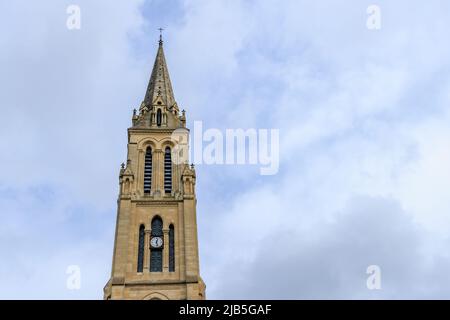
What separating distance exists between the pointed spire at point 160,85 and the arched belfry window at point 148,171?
7.63 m

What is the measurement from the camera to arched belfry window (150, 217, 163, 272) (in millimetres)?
52156

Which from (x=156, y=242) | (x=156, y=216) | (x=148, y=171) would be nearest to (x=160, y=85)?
(x=148, y=171)

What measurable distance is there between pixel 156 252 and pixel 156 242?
94 centimetres

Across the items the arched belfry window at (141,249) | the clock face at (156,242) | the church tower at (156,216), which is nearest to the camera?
the church tower at (156,216)

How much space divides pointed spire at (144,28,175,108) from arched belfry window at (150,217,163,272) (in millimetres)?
16193

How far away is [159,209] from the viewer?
5569 centimetres

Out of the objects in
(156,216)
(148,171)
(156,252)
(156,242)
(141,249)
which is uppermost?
(148,171)

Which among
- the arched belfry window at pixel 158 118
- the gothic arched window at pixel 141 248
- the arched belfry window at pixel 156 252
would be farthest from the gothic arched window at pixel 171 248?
the arched belfry window at pixel 158 118

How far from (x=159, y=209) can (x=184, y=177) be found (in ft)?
13.0

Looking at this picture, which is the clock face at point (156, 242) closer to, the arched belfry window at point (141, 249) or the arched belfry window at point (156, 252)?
the arched belfry window at point (156, 252)

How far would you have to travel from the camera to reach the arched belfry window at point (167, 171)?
191ft

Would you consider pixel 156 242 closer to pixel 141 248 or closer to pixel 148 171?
pixel 141 248

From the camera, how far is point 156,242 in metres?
53.6
